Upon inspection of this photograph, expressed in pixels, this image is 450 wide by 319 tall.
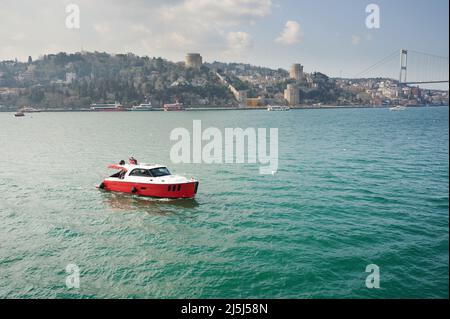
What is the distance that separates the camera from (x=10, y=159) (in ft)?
148

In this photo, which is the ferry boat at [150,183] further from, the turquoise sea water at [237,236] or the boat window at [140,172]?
the turquoise sea water at [237,236]

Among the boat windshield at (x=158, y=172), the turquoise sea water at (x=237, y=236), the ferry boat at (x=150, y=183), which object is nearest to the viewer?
the turquoise sea water at (x=237, y=236)

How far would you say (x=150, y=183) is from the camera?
24.9 m

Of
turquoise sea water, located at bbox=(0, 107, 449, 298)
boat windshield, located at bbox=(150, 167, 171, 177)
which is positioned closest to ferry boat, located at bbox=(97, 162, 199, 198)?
boat windshield, located at bbox=(150, 167, 171, 177)

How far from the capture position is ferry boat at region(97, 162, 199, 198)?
24391mm

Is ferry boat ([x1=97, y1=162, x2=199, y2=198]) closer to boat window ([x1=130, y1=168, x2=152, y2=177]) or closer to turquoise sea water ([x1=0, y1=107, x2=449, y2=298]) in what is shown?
boat window ([x1=130, y1=168, x2=152, y2=177])

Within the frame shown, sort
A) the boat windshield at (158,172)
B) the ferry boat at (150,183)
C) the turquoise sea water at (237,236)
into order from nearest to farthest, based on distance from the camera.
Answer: the turquoise sea water at (237,236)
the ferry boat at (150,183)
the boat windshield at (158,172)

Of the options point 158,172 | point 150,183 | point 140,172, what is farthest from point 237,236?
point 140,172

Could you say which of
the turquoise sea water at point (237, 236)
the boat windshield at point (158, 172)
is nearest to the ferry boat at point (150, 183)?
the boat windshield at point (158, 172)

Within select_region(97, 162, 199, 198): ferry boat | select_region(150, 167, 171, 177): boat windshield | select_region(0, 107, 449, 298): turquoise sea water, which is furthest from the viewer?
select_region(150, 167, 171, 177): boat windshield

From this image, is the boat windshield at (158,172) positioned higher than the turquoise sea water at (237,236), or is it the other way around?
the boat windshield at (158,172)

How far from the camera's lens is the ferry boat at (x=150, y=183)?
24.4 meters
